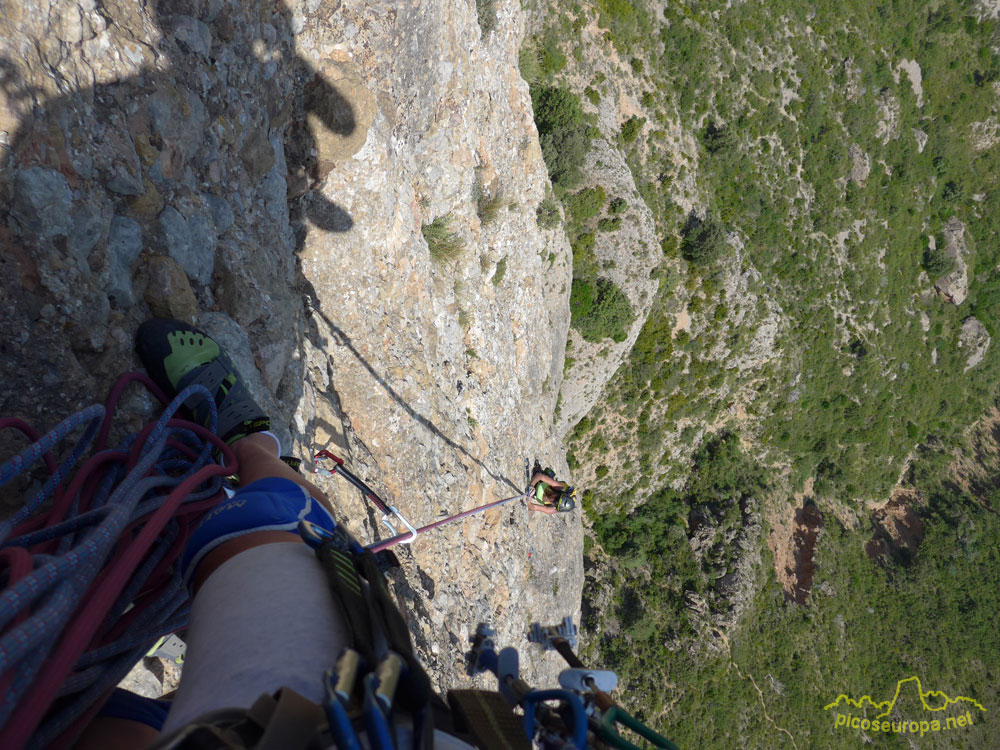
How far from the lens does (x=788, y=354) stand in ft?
61.7

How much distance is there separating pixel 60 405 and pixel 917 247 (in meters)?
29.4

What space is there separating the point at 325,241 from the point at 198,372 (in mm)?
3078

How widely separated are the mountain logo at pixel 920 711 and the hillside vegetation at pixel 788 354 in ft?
1.80

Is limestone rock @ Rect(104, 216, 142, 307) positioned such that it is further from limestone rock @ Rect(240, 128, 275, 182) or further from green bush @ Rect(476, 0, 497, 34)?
green bush @ Rect(476, 0, 497, 34)

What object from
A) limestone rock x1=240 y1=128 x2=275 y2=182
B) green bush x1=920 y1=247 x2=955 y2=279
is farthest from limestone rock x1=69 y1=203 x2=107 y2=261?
green bush x1=920 y1=247 x2=955 y2=279

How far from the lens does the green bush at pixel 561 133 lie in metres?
12.7

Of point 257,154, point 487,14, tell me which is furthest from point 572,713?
point 487,14

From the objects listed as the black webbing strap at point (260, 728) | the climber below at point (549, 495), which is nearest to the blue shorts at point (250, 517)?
the black webbing strap at point (260, 728)

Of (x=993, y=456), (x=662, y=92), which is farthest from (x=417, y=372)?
(x=993, y=456)

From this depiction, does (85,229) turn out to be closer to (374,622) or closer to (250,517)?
(250,517)

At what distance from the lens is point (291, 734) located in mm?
1006

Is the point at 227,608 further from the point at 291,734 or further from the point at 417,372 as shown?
the point at 417,372

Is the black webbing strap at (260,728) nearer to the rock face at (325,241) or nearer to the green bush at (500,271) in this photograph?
the rock face at (325,241)

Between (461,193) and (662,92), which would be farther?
(662,92)
